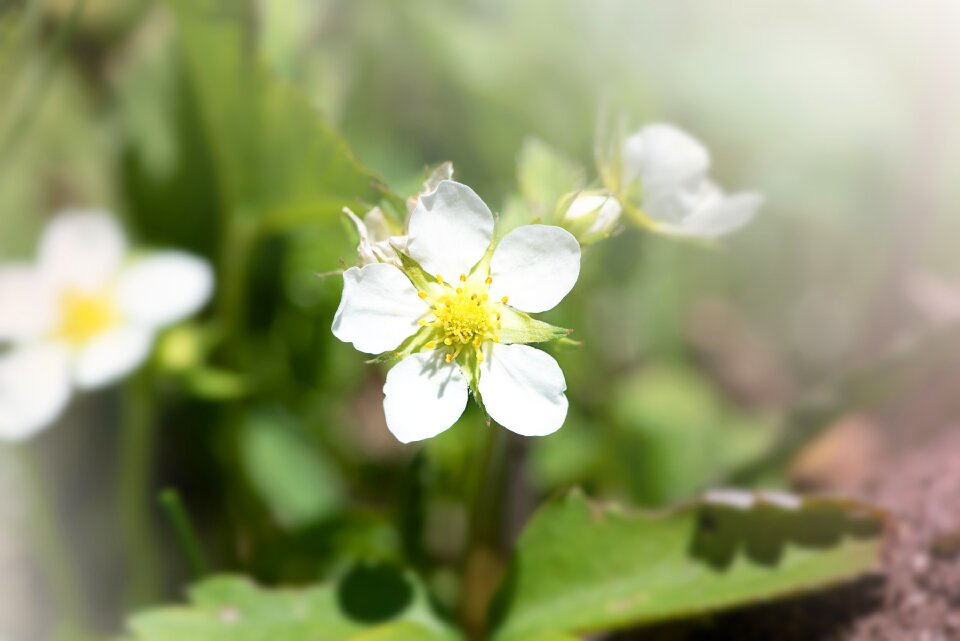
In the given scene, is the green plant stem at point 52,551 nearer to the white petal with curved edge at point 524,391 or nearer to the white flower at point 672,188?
the white petal with curved edge at point 524,391

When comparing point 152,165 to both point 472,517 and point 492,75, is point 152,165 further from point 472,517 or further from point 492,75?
point 472,517

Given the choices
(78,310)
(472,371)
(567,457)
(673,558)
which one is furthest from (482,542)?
(78,310)

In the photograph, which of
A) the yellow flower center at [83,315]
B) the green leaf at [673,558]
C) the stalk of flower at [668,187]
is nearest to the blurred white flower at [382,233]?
the stalk of flower at [668,187]

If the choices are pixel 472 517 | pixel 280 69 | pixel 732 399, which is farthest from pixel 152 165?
pixel 732 399

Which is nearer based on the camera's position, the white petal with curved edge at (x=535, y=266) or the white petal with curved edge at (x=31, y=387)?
the white petal with curved edge at (x=535, y=266)

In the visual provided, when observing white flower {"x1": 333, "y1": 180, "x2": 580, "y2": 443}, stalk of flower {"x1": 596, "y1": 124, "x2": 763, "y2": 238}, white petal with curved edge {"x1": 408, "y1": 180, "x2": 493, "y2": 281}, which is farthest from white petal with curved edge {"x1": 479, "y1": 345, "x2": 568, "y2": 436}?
stalk of flower {"x1": 596, "y1": 124, "x2": 763, "y2": 238}

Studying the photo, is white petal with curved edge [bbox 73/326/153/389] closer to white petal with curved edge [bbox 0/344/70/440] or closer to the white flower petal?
white petal with curved edge [bbox 0/344/70/440]

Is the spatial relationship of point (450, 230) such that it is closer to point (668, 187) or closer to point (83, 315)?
point (668, 187)
